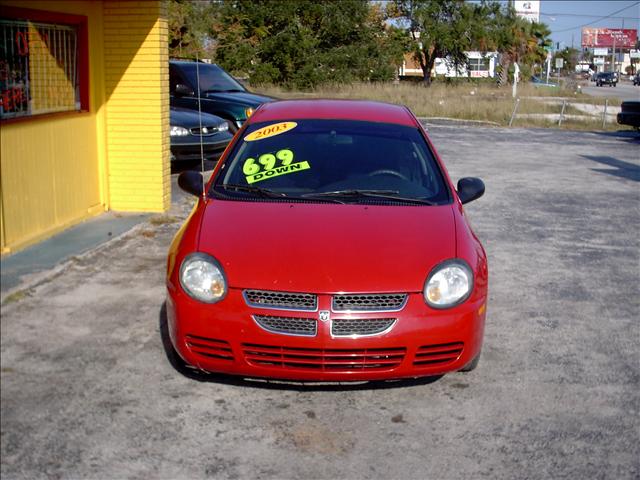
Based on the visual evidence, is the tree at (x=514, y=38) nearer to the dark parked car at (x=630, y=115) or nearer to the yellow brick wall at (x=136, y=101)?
the dark parked car at (x=630, y=115)

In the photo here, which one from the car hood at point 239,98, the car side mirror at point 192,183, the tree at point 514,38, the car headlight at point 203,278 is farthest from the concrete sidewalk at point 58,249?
the tree at point 514,38

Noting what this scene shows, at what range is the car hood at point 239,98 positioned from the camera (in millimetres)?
14516

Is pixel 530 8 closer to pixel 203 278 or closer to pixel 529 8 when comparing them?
pixel 529 8

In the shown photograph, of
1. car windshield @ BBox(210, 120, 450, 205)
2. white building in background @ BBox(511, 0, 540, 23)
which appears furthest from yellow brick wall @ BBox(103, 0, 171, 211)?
white building in background @ BBox(511, 0, 540, 23)

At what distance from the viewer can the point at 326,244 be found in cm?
449

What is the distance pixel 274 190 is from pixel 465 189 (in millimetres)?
1404

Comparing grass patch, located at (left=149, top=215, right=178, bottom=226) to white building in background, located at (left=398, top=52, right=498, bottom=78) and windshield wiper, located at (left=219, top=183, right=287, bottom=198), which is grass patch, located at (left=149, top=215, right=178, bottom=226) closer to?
windshield wiper, located at (left=219, top=183, right=287, bottom=198)

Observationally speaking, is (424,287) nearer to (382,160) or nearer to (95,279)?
(382,160)

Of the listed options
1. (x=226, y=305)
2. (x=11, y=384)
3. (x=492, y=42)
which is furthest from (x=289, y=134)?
(x=492, y=42)

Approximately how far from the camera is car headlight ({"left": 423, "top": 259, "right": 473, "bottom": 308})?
4.26m

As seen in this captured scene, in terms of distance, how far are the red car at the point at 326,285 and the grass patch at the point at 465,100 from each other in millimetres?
19218

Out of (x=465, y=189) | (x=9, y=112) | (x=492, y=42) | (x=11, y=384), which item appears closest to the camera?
(x=11, y=384)

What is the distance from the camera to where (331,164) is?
5516 mm

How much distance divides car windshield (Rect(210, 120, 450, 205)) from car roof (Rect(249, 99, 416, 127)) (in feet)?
0.32
